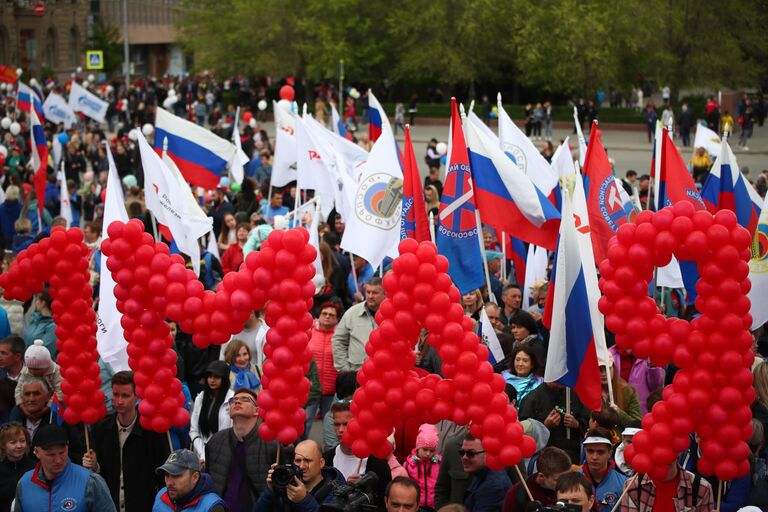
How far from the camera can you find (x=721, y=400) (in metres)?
7.07

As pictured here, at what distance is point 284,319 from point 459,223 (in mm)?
3621

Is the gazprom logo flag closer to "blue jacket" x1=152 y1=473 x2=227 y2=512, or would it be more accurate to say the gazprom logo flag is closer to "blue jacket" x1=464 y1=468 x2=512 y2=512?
"blue jacket" x1=464 y1=468 x2=512 y2=512

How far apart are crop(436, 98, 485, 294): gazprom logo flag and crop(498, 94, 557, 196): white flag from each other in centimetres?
139

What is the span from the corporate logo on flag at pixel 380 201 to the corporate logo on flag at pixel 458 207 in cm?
98

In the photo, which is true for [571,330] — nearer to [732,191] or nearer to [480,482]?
[480,482]

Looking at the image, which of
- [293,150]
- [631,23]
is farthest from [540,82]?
[293,150]

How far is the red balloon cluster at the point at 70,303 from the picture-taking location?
8500mm

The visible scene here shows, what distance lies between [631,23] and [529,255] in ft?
99.7

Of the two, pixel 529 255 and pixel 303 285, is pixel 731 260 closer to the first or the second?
pixel 303 285

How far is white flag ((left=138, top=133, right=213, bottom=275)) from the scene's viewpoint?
11.7m

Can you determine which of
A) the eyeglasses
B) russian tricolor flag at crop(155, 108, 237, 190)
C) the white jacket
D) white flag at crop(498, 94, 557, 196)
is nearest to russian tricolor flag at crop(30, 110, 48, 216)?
russian tricolor flag at crop(155, 108, 237, 190)

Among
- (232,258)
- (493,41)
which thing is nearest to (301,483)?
(232,258)

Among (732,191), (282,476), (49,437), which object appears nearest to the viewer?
(282,476)

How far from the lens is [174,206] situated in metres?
11.8
